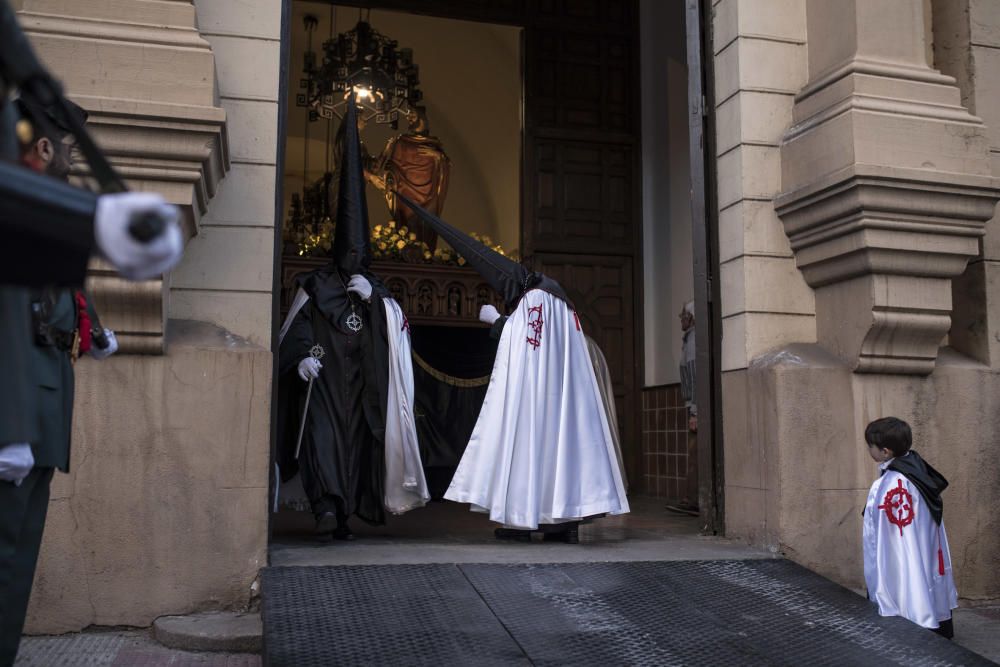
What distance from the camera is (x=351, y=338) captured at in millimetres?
5938

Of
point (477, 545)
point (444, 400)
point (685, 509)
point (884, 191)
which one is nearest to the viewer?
point (884, 191)

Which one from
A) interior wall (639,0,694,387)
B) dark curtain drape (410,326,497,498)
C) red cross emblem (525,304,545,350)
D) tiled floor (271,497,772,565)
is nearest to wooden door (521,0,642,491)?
interior wall (639,0,694,387)

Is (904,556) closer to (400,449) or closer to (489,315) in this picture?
(489,315)

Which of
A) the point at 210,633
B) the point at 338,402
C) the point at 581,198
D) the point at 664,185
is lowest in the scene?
the point at 210,633

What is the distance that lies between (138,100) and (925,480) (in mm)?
3855

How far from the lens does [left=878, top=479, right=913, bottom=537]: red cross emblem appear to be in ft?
14.3

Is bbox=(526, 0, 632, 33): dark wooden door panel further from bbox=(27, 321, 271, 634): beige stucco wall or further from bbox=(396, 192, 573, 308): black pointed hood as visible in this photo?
bbox=(27, 321, 271, 634): beige stucco wall

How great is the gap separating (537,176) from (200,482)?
6.49 metres

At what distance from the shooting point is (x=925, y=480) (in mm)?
4395

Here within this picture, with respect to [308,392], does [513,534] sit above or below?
below

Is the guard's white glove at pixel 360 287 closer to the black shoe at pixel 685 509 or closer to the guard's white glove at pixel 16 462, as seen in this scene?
the guard's white glove at pixel 16 462

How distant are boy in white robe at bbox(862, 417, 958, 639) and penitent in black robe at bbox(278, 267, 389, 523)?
2.78m

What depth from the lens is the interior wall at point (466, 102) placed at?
Result: 44.1 ft

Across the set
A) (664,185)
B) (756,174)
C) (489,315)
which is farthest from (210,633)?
(664,185)
